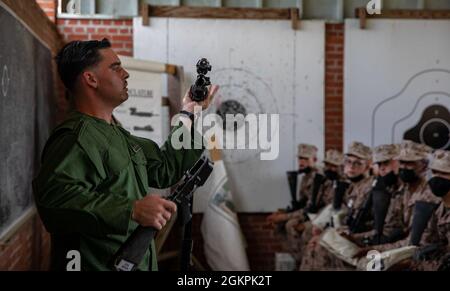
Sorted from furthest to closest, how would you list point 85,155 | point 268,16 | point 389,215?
point 268,16 < point 389,215 < point 85,155

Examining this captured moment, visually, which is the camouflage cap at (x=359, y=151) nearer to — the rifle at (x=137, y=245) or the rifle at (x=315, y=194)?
the rifle at (x=315, y=194)

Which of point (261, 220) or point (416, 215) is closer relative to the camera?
point (416, 215)

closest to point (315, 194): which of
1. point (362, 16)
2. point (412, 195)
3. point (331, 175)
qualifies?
point (331, 175)

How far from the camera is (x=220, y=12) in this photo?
2260mm

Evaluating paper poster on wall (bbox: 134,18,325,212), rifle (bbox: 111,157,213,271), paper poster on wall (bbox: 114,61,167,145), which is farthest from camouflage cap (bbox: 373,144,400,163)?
rifle (bbox: 111,157,213,271)

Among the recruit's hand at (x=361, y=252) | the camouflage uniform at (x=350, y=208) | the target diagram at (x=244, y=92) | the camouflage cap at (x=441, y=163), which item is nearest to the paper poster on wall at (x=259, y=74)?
the target diagram at (x=244, y=92)

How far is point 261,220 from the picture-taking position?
9.53ft

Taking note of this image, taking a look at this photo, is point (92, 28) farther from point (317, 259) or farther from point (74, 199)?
point (317, 259)

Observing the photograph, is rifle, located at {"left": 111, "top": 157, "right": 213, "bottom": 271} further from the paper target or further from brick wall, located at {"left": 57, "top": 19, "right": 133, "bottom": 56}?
the paper target

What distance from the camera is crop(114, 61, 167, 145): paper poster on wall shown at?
157cm
